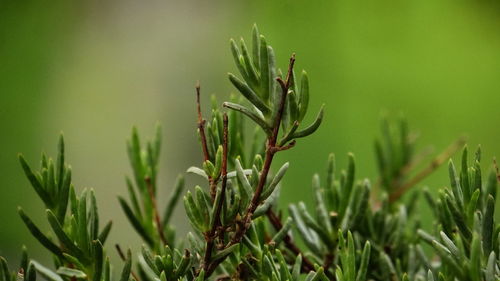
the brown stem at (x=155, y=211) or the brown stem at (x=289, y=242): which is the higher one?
the brown stem at (x=155, y=211)

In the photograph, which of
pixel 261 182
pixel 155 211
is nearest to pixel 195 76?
pixel 155 211

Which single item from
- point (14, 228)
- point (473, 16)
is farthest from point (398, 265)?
point (14, 228)

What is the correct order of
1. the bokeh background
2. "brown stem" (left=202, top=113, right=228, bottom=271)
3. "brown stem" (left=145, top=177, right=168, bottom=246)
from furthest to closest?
the bokeh background < "brown stem" (left=145, top=177, right=168, bottom=246) < "brown stem" (left=202, top=113, right=228, bottom=271)

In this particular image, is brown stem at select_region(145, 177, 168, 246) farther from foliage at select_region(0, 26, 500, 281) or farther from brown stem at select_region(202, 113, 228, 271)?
brown stem at select_region(202, 113, 228, 271)

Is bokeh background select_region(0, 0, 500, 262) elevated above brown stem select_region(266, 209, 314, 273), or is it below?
above

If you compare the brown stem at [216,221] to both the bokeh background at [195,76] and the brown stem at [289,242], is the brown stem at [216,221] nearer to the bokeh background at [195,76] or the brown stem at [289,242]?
the brown stem at [289,242]

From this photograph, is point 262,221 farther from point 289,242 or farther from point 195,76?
point 195,76

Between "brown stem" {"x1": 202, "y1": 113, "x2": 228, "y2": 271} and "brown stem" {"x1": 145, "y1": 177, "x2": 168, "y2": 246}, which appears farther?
"brown stem" {"x1": 145, "y1": 177, "x2": 168, "y2": 246}

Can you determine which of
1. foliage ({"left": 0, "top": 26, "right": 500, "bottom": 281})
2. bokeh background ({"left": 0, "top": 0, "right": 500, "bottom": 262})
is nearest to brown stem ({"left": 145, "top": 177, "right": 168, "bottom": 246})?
foliage ({"left": 0, "top": 26, "right": 500, "bottom": 281})

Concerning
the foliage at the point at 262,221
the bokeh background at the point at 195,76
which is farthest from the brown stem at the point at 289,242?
the bokeh background at the point at 195,76

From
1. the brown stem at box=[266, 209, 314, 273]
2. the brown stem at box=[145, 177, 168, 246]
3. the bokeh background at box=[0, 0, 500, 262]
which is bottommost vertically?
the brown stem at box=[266, 209, 314, 273]

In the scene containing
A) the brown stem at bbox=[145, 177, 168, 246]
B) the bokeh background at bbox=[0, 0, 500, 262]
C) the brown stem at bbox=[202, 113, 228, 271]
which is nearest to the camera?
the brown stem at bbox=[202, 113, 228, 271]
